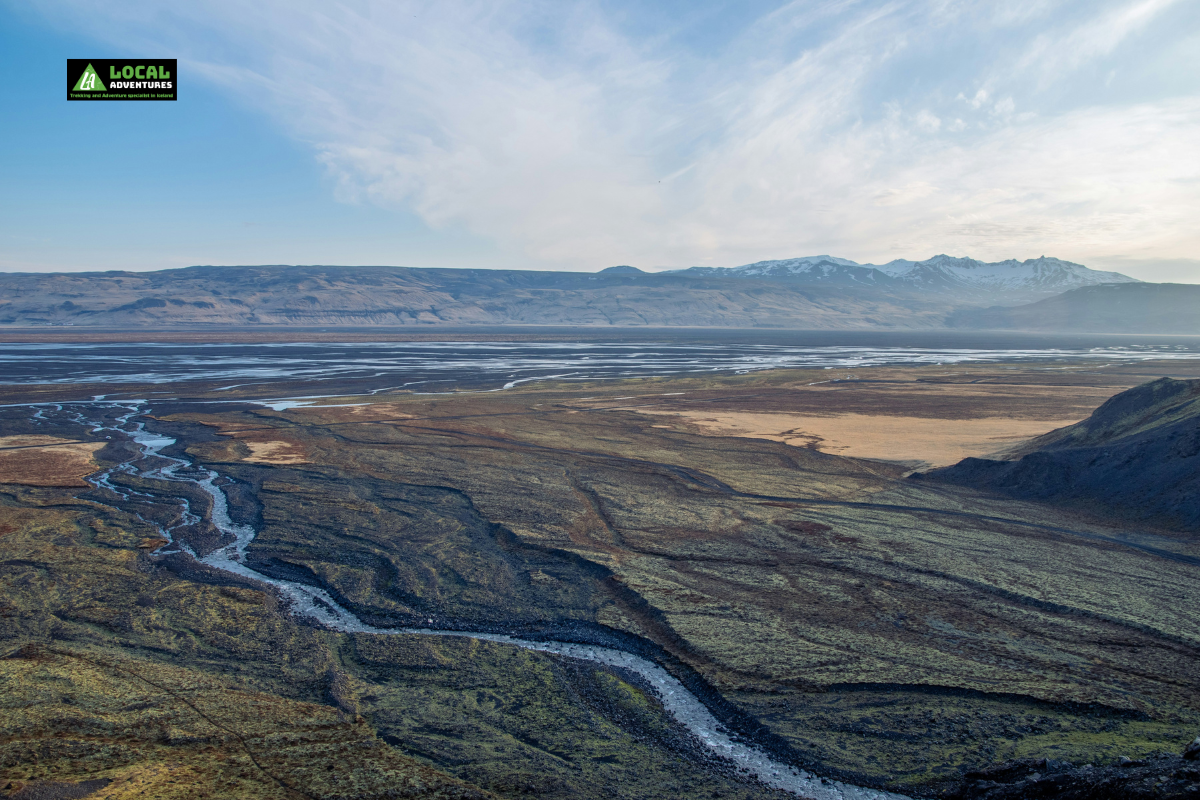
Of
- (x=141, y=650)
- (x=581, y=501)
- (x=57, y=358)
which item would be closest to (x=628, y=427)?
(x=581, y=501)

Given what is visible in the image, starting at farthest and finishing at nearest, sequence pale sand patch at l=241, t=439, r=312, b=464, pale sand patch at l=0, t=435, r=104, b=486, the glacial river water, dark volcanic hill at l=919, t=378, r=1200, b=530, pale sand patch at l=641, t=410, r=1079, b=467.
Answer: the glacial river water → pale sand patch at l=641, t=410, r=1079, b=467 → pale sand patch at l=241, t=439, r=312, b=464 → pale sand patch at l=0, t=435, r=104, b=486 → dark volcanic hill at l=919, t=378, r=1200, b=530

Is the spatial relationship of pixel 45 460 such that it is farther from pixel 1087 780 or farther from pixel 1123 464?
pixel 1123 464

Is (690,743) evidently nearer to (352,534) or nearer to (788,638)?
(788,638)

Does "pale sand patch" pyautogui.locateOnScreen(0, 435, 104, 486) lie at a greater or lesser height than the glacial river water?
lesser

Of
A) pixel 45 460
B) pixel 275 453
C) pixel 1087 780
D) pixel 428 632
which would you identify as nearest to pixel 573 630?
pixel 428 632

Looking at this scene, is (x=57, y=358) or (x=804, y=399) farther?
(x=57, y=358)

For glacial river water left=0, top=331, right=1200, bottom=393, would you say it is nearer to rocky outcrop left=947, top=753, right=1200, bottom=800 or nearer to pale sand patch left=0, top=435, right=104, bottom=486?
pale sand patch left=0, top=435, right=104, bottom=486

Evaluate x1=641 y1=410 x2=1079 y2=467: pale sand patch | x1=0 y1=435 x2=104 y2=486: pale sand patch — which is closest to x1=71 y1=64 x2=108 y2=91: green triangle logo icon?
x1=0 y1=435 x2=104 y2=486: pale sand patch
